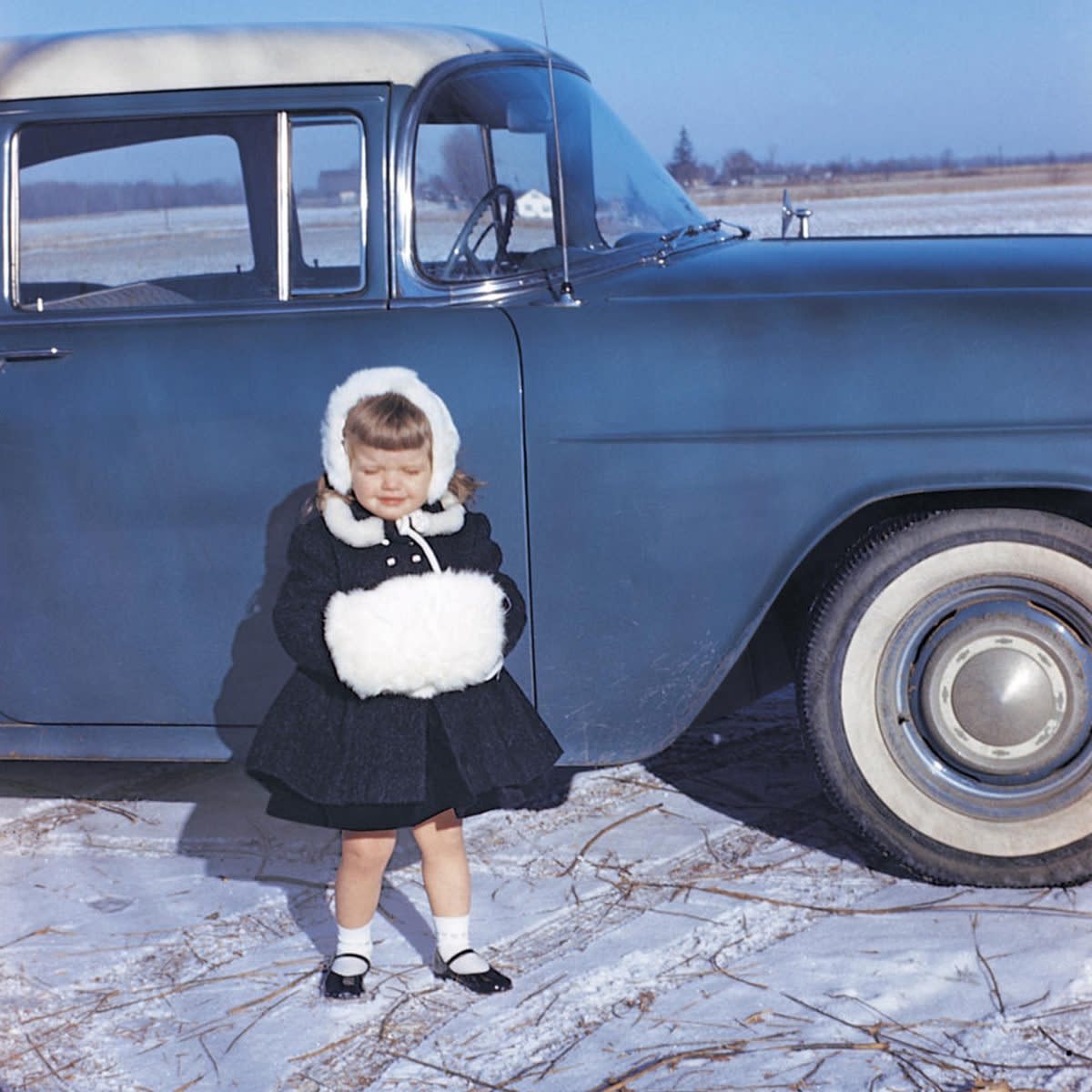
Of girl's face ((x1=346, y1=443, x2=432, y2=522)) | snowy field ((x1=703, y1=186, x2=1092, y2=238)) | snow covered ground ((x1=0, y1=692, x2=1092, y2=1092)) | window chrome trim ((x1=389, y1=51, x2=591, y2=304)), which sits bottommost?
snow covered ground ((x1=0, y1=692, x2=1092, y2=1092))

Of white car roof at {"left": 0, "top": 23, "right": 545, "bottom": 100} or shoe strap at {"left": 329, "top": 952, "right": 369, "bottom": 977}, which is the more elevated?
white car roof at {"left": 0, "top": 23, "right": 545, "bottom": 100}

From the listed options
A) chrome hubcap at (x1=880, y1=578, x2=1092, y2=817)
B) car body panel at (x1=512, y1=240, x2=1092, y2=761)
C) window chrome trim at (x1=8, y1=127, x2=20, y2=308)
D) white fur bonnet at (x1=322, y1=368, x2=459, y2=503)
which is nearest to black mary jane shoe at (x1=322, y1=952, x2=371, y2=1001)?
car body panel at (x1=512, y1=240, x2=1092, y2=761)

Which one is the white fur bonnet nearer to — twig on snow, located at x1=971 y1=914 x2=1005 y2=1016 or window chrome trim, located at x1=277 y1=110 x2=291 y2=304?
window chrome trim, located at x1=277 y1=110 x2=291 y2=304

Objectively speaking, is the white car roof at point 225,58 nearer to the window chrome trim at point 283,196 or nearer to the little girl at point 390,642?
the window chrome trim at point 283,196

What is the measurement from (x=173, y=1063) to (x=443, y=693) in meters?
0.75

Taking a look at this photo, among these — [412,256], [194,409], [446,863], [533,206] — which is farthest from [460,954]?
[533,206]

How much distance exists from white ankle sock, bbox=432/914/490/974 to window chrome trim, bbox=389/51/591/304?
125cm

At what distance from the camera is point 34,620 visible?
10.8 ft

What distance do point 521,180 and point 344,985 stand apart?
178 cm

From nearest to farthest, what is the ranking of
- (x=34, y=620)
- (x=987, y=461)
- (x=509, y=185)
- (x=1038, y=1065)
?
(x=1038, y=1065)
(x=987, y=461)
(x=34, y=620)
(x=509, y=185)

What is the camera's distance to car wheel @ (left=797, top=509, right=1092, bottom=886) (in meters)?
3.11

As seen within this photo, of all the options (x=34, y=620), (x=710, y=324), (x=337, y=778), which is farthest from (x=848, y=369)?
(x=34, y=620)

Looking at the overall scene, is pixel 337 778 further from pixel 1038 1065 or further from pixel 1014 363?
pixel 1014 363

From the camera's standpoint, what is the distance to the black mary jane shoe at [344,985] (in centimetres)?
283
